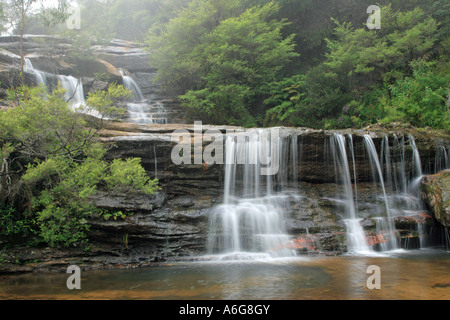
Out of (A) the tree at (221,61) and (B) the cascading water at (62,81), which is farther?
(A) the tree at (221,61)

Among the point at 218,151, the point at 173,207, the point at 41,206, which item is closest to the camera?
the point at 41,206

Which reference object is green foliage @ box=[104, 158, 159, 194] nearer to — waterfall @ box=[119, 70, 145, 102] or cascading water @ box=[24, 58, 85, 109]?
cascading water @ box=[24, 58, 85, 109]

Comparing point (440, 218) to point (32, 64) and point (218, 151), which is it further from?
point (32, 64)

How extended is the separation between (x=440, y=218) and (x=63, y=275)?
10880mm

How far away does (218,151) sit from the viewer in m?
11.2

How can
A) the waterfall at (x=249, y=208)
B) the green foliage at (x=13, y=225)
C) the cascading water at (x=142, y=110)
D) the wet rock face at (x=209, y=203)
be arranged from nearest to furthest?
the green foliage at (x=13, y=225) → the wet rock face at (x=209, y=203) → the waterfall at (x=249, y=208) → the cascading water at (x=142, y=110)

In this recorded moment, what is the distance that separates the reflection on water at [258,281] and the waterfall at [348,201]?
900 millimetres

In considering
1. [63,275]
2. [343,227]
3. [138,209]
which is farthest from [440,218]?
[63,275]

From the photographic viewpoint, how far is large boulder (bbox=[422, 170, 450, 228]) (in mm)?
9117

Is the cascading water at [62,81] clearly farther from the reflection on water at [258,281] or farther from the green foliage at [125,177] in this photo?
the reflection on water at [258,281]

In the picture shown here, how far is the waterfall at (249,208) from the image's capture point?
29.8 ft

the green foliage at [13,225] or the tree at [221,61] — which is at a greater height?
the tree at [221,61]

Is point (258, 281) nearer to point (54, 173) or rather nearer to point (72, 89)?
point (54, 173)

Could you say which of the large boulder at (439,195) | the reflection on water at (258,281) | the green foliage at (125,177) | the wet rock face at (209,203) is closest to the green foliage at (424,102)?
the wet rock face at (209,203)
